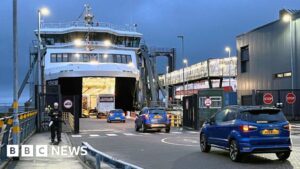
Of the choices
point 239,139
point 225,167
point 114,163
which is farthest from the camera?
point 239,139

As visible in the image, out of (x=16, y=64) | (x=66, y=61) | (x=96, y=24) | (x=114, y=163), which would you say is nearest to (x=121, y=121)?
(x=66, y=61)

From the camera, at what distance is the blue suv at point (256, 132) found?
1493 centimetres

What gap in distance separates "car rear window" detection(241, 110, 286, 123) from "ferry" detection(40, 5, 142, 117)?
4528 cm

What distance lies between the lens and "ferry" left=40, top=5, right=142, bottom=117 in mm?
60031

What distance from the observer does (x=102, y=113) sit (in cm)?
6662

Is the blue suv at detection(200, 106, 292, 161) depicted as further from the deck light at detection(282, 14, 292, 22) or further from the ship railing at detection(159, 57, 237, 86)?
the ship railing at detection(159, 57, 237, 86)

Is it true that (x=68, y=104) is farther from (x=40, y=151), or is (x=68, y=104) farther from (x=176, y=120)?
(x=40, y=151)

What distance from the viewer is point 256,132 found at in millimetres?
14969

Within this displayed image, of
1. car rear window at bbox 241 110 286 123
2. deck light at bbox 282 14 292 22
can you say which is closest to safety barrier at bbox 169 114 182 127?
deck light at bbox 282 14 292 22

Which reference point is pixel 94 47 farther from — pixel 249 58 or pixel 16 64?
pixel 16 64

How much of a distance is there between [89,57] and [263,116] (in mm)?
48410

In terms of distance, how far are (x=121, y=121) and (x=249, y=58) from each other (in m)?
14.0

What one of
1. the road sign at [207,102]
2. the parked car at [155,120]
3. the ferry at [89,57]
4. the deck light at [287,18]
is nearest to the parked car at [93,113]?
the ferry at [89,57]

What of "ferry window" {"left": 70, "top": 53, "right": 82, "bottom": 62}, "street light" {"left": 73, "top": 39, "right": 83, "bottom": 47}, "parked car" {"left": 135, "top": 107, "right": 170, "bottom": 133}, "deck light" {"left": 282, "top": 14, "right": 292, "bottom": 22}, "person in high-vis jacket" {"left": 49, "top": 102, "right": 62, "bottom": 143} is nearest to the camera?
"person in high-vis jacket" {"left": 49, "top": 102, "right": 62, "bottom": 143}
